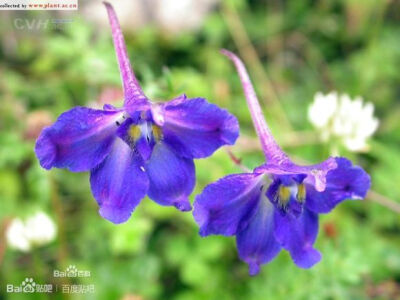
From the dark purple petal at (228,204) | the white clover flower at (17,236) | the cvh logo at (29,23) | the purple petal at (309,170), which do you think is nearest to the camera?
the purple petal at (309,170)

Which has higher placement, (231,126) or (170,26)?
(170,26)

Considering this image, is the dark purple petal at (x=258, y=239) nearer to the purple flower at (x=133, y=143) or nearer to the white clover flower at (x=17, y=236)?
the purple flower at (x=133, y=143)

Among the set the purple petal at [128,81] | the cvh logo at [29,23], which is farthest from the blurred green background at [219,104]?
the purple petal at [128,81]

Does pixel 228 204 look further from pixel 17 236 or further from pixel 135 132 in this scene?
pixel 17 236

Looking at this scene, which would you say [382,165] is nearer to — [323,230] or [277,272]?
[323,230]

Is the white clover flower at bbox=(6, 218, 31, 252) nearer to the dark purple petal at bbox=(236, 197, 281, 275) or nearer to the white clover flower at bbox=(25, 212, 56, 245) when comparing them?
the white clover flower at bbox=(25, 212, 56, 245)

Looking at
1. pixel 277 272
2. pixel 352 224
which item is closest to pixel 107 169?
pixel 277 272

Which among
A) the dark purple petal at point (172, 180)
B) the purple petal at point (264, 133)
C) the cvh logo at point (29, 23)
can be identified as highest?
the cvh logo at point (29, 23)
